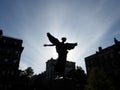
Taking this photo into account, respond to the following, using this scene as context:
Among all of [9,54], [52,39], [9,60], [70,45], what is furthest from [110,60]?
[52,39]

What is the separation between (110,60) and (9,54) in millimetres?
27369

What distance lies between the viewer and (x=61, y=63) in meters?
7.22

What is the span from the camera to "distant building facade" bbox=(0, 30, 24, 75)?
3256 centimetres

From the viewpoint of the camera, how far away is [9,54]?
34.2m

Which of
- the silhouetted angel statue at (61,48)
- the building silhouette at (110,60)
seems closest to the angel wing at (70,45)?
the silhouetted angel statue at (61,48)

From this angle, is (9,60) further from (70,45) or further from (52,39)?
(70,45)

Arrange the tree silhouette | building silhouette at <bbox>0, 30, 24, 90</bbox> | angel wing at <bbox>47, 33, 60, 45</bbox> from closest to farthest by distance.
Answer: angel wing at <bbox>47, 33, 60, 45</bbox> → the tree silhouette → building silhouette at <bbox>0, 30, 24, 90</bbox>

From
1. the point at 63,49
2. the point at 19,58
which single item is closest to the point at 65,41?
the point at 63,49

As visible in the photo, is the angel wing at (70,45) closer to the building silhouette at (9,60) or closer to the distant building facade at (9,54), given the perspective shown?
the building silhouette at (9,60)

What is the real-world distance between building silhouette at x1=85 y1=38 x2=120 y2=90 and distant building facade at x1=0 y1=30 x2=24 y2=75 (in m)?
22.7

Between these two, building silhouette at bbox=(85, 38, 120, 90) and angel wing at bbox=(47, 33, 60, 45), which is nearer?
angel wing at bbox=(47, 33, 60, 45)

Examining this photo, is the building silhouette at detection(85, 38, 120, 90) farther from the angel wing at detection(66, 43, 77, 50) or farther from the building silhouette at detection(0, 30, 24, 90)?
the angel wing at detection(66, 43, 77, 50)

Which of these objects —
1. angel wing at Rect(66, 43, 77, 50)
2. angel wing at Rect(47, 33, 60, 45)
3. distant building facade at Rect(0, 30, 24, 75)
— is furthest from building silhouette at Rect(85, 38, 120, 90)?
angel wing at Rect(47, 33, 60, 45)

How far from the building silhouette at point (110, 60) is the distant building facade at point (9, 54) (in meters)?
22.7
